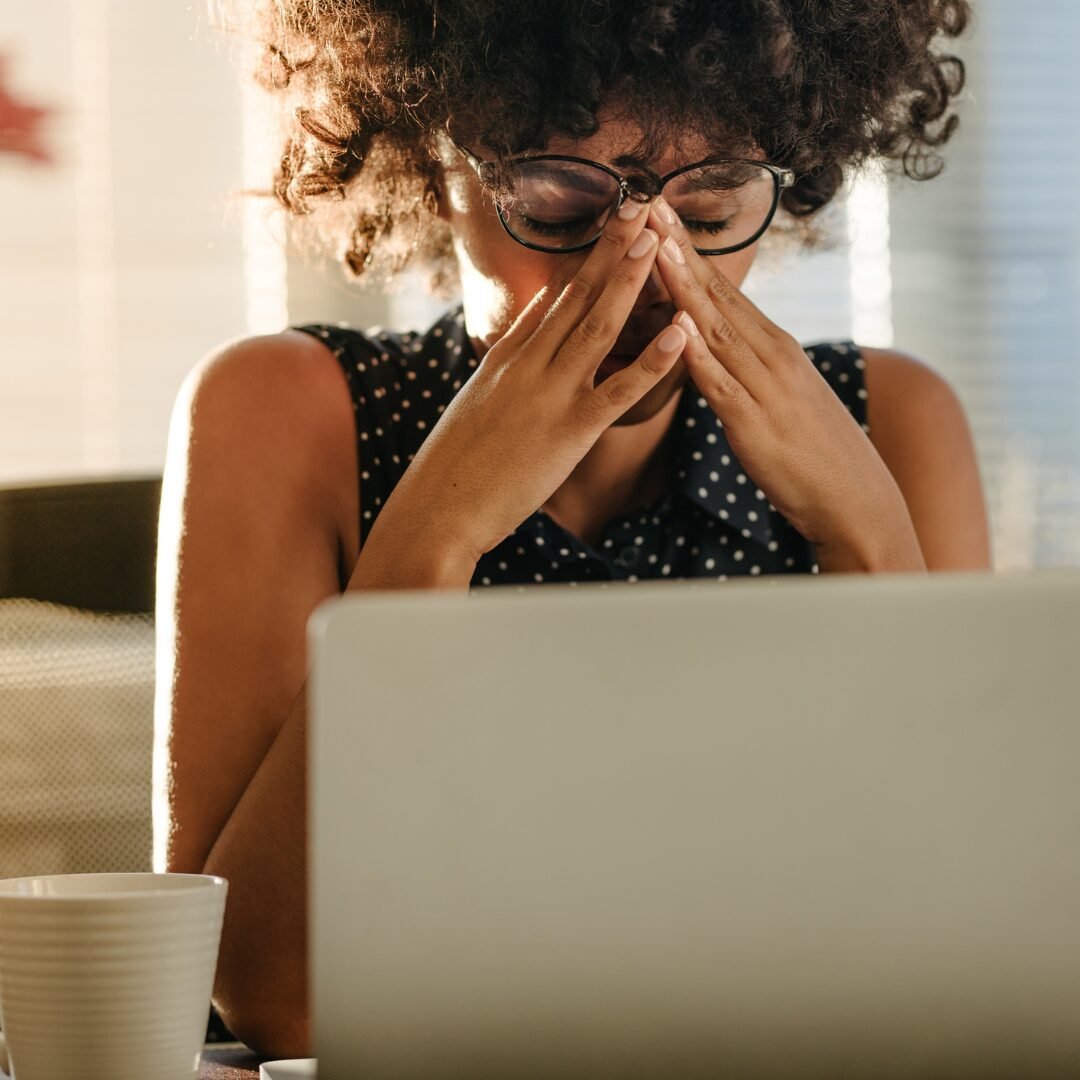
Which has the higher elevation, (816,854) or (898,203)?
(898,203)

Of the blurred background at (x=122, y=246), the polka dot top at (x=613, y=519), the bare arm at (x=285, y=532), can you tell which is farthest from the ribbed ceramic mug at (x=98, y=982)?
the blurred background at (x=122, y=246)

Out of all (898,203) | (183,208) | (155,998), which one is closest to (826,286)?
(898,203)

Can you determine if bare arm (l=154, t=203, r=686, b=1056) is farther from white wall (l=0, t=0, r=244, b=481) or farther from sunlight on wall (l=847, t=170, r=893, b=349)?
sunlight on wall (l=847, t=170, r=893, b=349)

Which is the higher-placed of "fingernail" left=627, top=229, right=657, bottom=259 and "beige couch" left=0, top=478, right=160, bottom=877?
"fingernail" left=627, top=229, right=657, bottom=259

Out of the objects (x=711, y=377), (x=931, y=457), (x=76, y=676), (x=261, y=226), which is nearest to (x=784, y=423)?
(x=711, y=377)

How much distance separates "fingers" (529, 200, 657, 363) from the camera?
0.92m

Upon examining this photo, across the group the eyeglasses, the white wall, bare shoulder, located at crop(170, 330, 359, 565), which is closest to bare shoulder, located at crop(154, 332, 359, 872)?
bare shoulder, located at crop(170, 330, 359, 565)

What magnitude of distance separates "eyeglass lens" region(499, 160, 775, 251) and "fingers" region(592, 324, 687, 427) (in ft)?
0.36

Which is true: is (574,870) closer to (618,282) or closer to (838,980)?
(838,980)

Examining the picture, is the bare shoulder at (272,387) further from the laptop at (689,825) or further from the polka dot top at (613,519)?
the laptop at (689,825)

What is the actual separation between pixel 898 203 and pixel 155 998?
6.38 feet

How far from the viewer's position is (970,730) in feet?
1.27

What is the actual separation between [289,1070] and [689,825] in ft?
0.83

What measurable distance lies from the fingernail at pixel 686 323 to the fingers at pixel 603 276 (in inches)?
1.3
